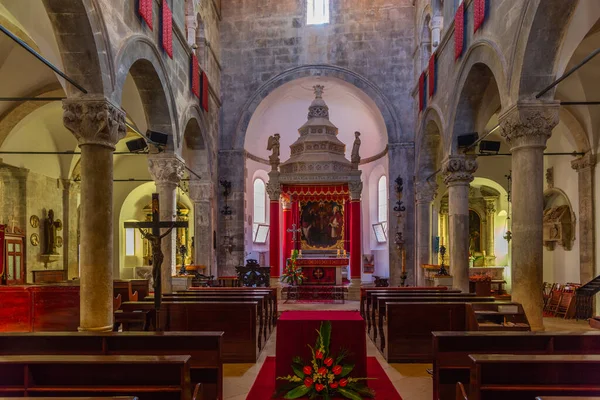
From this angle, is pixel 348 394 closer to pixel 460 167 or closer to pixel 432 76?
pixel 460 167

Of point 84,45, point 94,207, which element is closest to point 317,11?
point 84,45

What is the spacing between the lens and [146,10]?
28.6 ft

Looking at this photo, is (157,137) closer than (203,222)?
Yes

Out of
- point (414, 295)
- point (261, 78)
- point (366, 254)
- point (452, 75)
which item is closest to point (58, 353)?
point (414, 295)

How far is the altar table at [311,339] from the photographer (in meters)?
4.73

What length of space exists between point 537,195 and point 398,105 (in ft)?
31.3

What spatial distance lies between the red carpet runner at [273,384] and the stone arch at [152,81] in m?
4.74

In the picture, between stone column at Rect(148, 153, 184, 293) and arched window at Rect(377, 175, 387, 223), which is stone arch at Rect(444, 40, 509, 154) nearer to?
stone column at Rect(148, 153, 184, 293)

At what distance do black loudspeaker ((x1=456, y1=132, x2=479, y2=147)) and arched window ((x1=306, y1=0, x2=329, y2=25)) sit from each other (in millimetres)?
8405

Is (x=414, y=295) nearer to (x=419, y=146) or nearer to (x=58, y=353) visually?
(x=58, y=353)

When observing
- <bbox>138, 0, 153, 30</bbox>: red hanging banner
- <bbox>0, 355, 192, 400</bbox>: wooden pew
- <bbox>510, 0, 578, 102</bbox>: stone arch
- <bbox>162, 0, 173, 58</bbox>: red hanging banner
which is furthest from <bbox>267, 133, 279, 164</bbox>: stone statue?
<bbox>0, 355, 192, 400</bbox>: wooden pew

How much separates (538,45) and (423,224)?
28.3ft

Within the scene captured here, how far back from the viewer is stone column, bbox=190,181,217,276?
14867 mm

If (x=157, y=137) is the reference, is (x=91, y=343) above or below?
below
